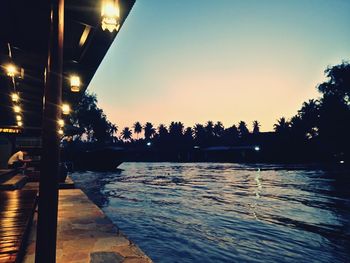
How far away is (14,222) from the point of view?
15.0 ft

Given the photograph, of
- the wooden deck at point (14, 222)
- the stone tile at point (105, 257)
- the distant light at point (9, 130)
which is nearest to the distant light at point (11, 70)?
the wooden deck at point (14, 222)

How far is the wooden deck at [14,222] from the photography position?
338cm

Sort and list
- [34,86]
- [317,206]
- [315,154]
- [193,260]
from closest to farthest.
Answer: [193,260]
[34,86]
[317,206]
[315,154]

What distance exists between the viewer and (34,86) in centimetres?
859

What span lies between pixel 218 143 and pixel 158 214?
283 ft

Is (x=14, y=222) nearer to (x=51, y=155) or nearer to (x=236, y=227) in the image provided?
(x=51, y=155)

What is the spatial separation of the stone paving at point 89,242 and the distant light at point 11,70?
157 inches

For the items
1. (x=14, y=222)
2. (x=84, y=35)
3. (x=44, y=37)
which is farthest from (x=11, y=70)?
(x=14, y=222)

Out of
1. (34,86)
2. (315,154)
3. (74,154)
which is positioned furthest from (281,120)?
(34,86)

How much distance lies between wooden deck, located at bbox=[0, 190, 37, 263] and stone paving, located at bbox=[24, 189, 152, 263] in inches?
16.4

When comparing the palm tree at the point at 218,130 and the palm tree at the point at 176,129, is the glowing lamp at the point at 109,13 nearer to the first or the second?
the palm tree at the point at 176,129

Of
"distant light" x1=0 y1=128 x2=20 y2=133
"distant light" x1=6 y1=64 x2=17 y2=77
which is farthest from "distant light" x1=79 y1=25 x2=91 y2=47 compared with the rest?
"distant light" x1=0 y1=128 x2=20 y2=133

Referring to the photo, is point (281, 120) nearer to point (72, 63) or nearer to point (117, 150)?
point (117, 150)

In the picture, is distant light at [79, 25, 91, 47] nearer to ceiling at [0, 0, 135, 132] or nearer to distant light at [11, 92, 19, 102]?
ceiling at [0, 0, 135, 132]
